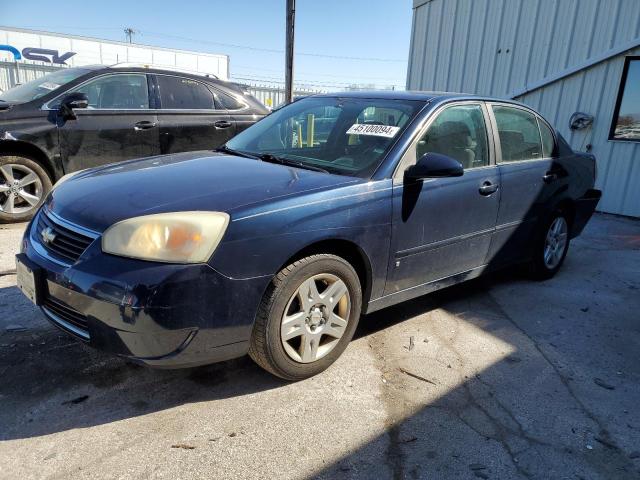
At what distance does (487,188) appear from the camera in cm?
360

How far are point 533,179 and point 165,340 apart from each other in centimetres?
322

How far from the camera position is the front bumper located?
6.98ft

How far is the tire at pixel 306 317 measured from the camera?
96.7 inches

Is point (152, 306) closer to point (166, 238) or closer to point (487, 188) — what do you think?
point (166, 238)

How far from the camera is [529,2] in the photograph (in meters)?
8.38

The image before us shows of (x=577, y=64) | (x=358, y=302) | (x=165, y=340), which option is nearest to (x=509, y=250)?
(x=358, y=302)

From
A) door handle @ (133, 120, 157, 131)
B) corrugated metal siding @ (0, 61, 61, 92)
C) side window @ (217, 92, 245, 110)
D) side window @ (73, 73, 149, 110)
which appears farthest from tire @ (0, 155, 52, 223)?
corrugated metal siding @ (0, 61, 61, 92)

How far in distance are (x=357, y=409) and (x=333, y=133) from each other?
5.96ft

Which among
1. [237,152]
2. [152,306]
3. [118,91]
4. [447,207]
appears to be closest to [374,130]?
[447,207]

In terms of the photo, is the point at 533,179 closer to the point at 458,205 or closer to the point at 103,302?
the point at 458,205

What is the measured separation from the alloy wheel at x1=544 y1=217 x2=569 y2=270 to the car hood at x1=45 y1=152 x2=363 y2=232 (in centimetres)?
266

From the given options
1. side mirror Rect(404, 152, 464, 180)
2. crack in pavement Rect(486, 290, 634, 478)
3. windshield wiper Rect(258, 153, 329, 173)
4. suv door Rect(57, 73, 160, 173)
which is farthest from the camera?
suv door Rect(57, 73, 160, 173)

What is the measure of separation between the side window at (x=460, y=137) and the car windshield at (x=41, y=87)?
4.28 m

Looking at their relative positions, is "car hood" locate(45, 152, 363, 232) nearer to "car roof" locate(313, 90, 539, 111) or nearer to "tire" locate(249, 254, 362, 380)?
"tire" locate(249, 254, 362, 380)
